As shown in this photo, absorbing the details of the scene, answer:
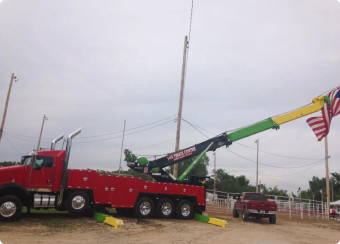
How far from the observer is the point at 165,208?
15703 millimetres

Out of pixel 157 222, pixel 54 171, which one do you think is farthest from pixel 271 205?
pixel 54 171

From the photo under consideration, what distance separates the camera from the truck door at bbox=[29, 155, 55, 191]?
1305 centimetres

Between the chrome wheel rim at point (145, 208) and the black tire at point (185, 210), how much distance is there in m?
1.61

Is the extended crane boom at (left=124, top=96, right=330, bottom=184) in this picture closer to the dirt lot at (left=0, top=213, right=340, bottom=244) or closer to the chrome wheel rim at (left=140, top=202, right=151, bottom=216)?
the chrome wheel rim at (left=140, top=202, right=151, bottom=216)

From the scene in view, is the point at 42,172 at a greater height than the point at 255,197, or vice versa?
the point at 42,172

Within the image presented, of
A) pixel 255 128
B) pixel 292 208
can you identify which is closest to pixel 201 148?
pixel 255 128

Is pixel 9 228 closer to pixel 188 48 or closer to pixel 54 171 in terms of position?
pixel 54 171

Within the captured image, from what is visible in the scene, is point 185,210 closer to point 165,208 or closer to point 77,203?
point 165,208

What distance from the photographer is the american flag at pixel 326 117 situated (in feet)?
59.1

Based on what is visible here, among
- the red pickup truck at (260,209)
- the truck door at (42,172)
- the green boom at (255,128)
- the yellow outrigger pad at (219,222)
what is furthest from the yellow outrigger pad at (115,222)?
the green boom at (255,128)

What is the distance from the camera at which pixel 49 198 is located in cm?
1319

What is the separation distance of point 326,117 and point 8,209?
16262 millimetres

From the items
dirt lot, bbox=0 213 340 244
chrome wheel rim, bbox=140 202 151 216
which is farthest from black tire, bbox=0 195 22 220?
chrome wheel rim, bbox=140 202 151 216

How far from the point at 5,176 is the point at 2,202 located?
3.47 feet
